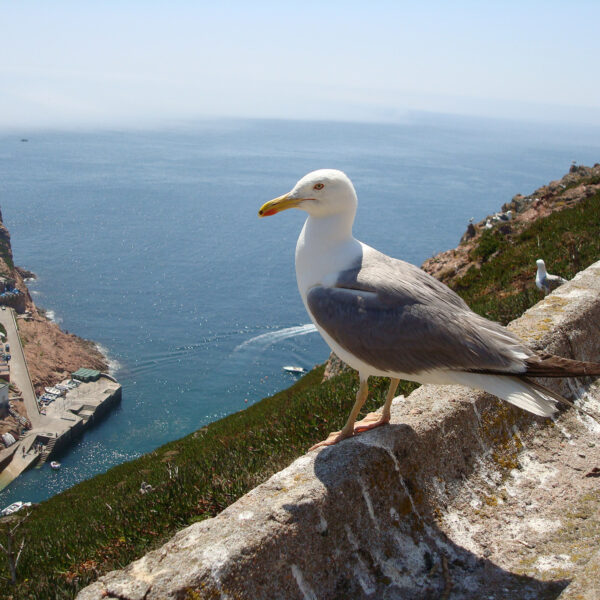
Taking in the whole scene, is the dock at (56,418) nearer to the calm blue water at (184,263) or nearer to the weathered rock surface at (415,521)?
the calm blue water at (184,263)

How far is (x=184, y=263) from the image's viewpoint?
102 m

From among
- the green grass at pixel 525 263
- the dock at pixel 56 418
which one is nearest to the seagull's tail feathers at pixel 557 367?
the green grass at pixel 525 263

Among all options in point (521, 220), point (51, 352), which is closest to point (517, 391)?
point (521, 220)

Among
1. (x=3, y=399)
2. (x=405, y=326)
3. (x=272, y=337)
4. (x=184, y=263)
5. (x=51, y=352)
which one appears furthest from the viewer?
(x=184, y=263)

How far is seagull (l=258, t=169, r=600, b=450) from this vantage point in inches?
154

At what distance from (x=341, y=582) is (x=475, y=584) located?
32.2 inches

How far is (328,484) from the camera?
11.2ft

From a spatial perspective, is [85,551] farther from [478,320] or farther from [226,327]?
[226,327]

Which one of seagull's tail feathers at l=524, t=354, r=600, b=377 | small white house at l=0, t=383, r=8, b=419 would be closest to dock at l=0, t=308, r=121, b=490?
small white house at l=0, t=383, r=8, b=419

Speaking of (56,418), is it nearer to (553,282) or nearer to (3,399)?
(3,399)

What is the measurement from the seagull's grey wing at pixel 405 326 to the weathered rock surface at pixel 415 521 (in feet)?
1.59

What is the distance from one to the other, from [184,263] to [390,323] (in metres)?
100

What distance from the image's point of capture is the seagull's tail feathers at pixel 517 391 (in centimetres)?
370

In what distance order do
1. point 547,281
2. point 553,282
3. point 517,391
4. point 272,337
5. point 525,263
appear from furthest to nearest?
point 272,337 < point 525,263 < point 547,281 < point 553,282 < point 517,391
